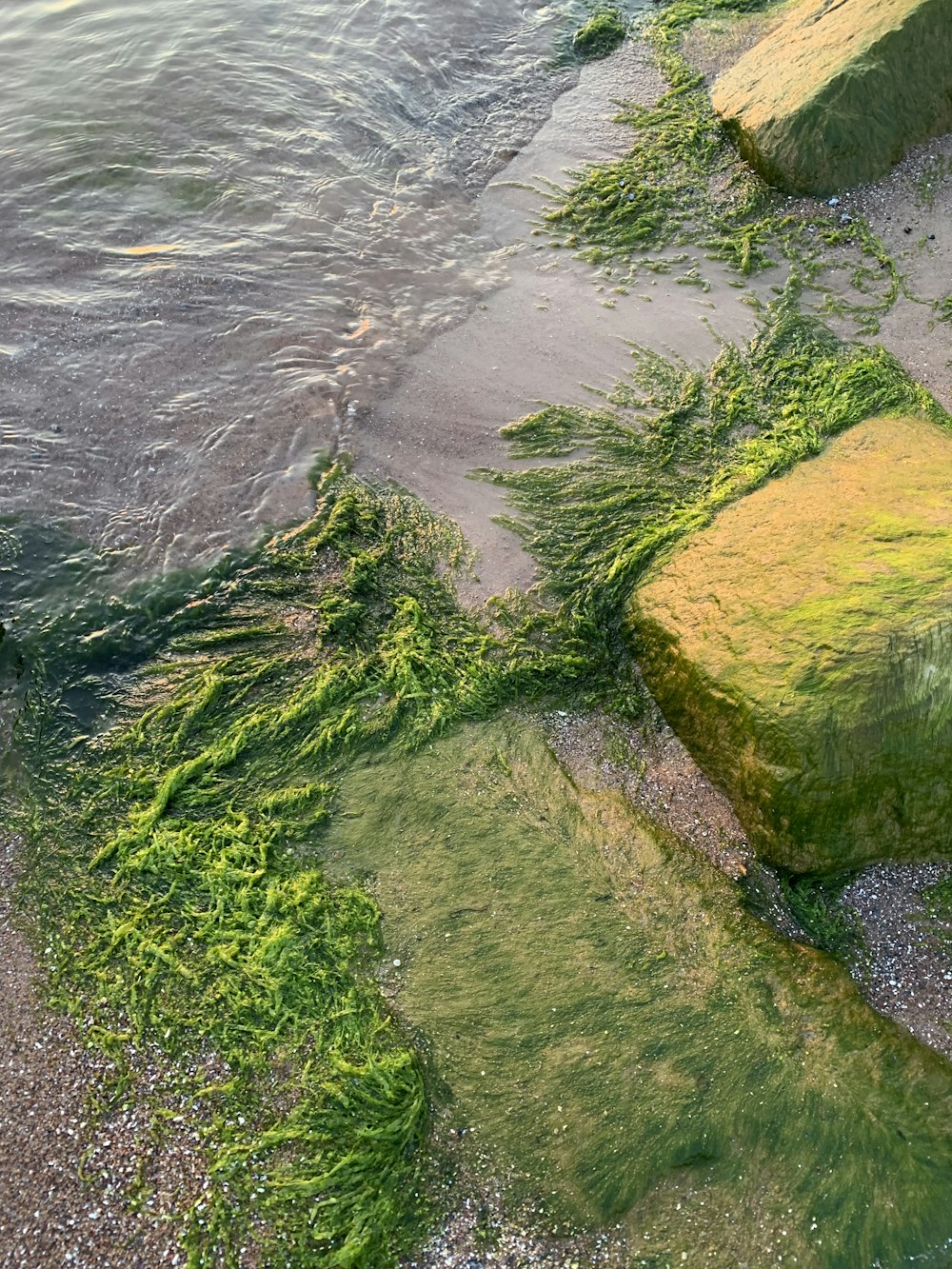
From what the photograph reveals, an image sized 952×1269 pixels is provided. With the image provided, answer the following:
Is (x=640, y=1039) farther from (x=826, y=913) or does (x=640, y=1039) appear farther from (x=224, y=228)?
(x=224, y=228)

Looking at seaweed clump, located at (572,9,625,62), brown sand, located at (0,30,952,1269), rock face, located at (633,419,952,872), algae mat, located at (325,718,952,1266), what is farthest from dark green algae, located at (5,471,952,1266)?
seaweed clump, located at (572,9,625,62)

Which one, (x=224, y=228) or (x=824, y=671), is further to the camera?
(x=224, y=228)

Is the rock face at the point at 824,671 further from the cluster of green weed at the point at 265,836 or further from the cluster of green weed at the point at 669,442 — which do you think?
the cluster of green weed at the point at 265,836

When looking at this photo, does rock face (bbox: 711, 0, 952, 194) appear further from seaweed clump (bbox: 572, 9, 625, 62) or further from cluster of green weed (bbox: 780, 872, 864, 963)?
cluster of green weed (bbox: 780, 872, 864, 963)

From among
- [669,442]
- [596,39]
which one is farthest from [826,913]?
[596,39]

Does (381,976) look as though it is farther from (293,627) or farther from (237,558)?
(237,558)

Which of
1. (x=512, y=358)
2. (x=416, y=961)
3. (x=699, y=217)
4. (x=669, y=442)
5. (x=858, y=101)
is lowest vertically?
(x=416, y=961)

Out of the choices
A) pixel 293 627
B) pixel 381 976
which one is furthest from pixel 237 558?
pixel 381 976
